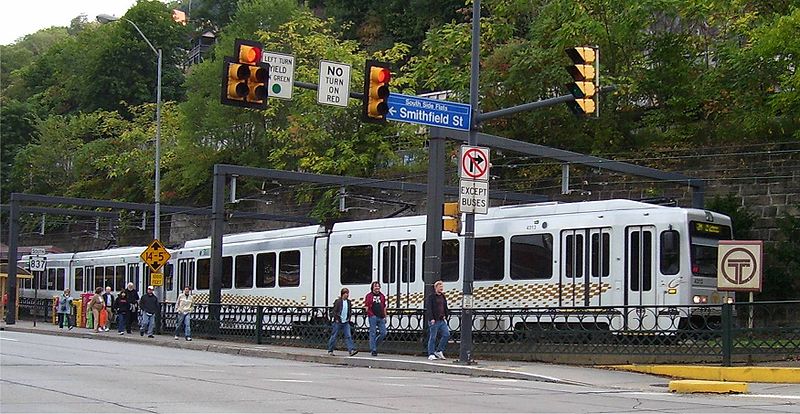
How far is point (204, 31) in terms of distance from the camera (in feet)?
359

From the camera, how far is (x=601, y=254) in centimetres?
2662

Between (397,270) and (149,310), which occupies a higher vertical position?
(397,270)

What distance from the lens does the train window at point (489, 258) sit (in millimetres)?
29078

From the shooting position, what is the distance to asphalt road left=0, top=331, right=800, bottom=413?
1406cm

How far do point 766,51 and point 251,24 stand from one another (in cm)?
3895

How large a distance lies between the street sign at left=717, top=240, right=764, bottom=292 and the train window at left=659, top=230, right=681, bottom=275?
382cm

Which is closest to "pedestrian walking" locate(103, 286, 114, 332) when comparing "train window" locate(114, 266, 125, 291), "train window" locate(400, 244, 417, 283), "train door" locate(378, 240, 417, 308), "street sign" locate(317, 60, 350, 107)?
"train window" locate(114, 266, 125, 291)

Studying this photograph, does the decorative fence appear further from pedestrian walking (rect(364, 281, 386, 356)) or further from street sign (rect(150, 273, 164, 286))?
street sign (rect(150, 273, 164, 286))

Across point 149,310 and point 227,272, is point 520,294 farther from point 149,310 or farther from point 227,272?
point 227,272

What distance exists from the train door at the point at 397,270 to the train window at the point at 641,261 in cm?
710

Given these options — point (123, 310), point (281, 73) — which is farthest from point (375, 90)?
point (123, 310)

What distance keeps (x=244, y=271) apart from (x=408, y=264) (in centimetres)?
973

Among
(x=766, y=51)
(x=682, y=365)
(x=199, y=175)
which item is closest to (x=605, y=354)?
(x=682, y=365)

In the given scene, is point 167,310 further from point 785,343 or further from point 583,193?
point 785,343
